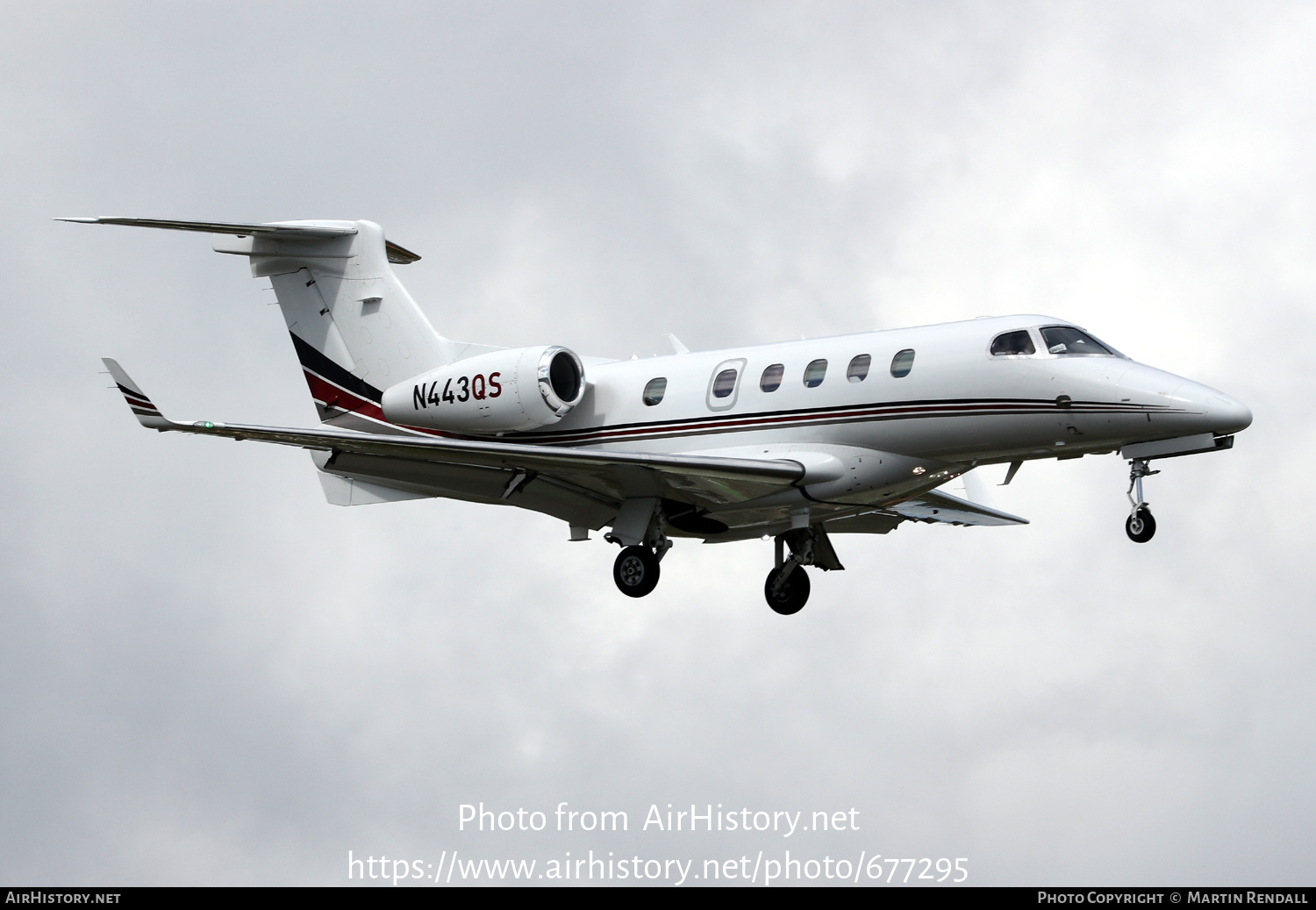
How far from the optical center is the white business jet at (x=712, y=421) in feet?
61.9

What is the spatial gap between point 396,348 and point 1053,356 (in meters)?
10.3

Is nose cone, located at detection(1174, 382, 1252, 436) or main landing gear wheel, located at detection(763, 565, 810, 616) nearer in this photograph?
nose cone, located at detection(1174, 382, 1252, 436)

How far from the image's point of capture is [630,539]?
21234 millimetres

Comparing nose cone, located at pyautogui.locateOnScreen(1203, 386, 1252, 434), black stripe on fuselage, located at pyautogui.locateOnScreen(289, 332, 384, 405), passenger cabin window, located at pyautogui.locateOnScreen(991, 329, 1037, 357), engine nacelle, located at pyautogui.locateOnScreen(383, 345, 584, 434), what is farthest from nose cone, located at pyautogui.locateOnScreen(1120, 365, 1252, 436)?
black stripe on fuselage, located at pyautogui.locateOnScreen(289, 332, 384, 405)

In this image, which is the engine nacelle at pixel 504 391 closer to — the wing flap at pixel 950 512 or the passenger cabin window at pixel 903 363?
the passenger cabin window at pixel 903 363

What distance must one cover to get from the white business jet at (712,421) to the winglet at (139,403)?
0.07 feet

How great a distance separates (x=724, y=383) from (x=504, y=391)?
3.11 m

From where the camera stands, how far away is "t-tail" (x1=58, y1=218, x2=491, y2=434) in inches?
958

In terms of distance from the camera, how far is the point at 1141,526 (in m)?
18.2

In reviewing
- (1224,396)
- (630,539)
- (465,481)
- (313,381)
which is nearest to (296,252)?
(313,381)

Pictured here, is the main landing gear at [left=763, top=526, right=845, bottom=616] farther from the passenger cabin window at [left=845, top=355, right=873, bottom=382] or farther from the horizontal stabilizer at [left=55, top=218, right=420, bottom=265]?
the horizontal stabilizer at [left=55, top=218, right=420, bottom=265]

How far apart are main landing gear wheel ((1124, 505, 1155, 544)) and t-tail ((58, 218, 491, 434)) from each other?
10.2 metres

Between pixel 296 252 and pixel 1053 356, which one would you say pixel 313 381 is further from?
pixel 1053 356

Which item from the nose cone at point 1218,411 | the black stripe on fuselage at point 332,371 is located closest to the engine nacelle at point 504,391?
the black stripe on fuselage at point 332,371
